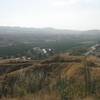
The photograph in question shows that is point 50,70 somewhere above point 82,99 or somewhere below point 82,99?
below

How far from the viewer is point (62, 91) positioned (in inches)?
342

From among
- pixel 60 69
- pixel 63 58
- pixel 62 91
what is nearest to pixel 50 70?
pixel 60 69

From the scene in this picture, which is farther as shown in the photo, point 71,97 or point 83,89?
point 83,89

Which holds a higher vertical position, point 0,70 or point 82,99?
point 82,99

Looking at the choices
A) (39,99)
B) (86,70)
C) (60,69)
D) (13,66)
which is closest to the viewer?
(39,99)

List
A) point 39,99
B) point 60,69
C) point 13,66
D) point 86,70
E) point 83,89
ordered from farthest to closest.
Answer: point 13,66 < point 60,69 < point 86,70 < point 83,89 < point 39,99

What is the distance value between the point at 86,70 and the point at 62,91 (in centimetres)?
395

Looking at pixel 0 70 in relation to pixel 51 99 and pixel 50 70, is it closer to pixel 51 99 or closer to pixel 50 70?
pixel 50 70

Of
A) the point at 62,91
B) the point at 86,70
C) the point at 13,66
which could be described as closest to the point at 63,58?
the point at 13,66

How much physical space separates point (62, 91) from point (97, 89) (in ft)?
7.81

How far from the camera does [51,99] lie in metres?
8.33

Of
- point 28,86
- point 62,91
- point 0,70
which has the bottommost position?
point 0,70

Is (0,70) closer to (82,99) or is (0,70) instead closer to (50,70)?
(50,70)

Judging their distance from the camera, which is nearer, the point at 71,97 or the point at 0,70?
the point at 71,97
